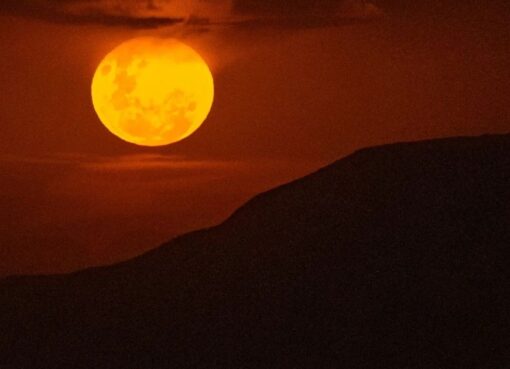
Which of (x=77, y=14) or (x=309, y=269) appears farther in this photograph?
(x=77, y=14)

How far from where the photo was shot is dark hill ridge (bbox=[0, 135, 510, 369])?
3.38 metres

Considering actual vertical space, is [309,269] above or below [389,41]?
below

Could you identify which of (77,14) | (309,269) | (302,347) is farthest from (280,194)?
(77,14)

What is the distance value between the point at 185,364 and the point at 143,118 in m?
1.19

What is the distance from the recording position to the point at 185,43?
4184 millimetres

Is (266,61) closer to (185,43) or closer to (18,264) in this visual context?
(185,43)

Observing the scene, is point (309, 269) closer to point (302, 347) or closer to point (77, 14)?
point (302, 347)

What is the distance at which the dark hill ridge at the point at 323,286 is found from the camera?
338 cm

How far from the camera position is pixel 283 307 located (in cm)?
350

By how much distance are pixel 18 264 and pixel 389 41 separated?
1.73m

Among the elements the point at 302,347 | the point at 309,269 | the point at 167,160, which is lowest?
the point at 302,347

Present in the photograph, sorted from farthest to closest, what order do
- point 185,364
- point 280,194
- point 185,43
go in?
1. point 185,43
2. point 280,194
3. point 185,364

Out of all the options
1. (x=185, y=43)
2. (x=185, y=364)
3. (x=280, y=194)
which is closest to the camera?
(x=185, y=364)

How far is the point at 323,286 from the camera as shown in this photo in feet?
11.6
